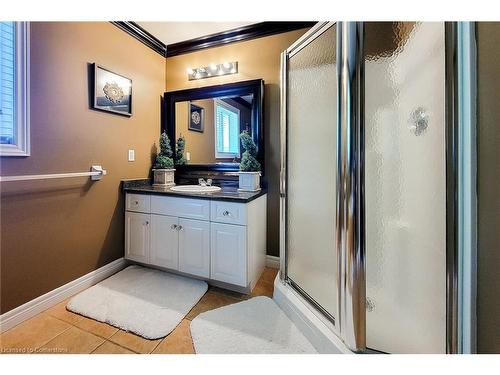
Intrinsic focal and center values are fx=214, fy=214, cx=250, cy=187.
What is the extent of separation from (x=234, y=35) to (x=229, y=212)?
5.80 ft

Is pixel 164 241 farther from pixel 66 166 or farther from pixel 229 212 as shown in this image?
pixel 66 166

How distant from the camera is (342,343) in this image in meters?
1.00

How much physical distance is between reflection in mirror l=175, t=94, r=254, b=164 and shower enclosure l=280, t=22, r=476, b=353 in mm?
813

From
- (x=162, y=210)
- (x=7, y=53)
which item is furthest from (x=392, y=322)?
(x=7, y=53)

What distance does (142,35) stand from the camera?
2084 millimetres

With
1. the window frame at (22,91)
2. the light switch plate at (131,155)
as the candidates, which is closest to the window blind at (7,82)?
the window frame at (22,91)

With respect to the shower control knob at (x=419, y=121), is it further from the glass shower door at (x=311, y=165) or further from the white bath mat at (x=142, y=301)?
the white bath mat at (x=142, y=301)

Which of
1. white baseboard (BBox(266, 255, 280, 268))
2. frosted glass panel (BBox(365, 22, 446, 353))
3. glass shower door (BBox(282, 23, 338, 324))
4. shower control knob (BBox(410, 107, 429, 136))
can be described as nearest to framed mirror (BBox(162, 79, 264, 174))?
glass shower door (BBox(282, 23, 338, 324))

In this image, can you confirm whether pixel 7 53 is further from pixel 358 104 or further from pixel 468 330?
pixel 468 330

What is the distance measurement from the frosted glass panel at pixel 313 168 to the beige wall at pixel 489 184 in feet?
1.99

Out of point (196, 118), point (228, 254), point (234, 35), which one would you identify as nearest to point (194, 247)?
point (228, 254)

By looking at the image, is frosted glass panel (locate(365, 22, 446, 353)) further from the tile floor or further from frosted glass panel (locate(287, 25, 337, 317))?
the tile floor

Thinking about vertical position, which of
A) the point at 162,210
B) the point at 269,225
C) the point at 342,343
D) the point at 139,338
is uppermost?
the point at 162,210
